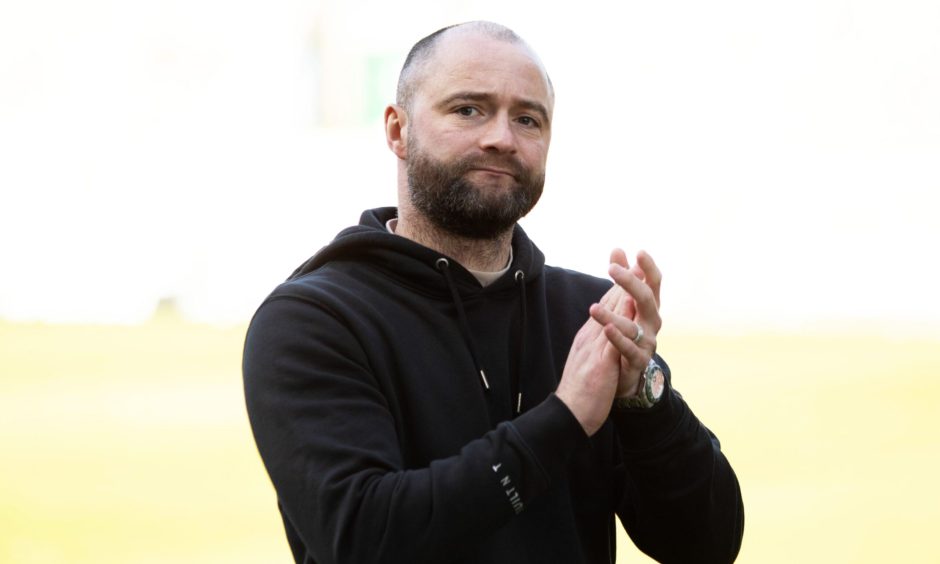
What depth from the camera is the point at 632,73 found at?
7.35 meters

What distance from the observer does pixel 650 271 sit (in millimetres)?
1521

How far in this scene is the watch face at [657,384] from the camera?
1506mm

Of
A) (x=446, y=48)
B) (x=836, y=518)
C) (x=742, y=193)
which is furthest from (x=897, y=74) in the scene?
(x=446, y=48)

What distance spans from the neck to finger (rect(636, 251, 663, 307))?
8.6 inches

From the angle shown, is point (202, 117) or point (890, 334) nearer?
point (890, 334)

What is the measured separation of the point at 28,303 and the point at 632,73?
484cm

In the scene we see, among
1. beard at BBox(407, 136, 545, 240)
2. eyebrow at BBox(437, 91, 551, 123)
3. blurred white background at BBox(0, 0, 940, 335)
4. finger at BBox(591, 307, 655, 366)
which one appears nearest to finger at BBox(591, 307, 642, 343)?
finger at BBox(591, 307, 655, 366)

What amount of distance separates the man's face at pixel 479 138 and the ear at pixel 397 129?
55 millimetres

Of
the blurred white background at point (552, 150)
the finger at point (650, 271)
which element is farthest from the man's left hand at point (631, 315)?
the blurred white background at point (552, 150)

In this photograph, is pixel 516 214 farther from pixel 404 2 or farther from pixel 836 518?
pixel 404 2

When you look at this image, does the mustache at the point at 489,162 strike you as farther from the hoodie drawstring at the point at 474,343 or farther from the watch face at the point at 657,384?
the watch face at the point at 657,384

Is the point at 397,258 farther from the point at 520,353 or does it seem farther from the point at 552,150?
the point at 552,150

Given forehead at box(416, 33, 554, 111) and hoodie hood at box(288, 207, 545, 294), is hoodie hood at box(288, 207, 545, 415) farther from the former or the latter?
forehead at box(416, 33, 554, 111)

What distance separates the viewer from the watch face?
4.94 feet
